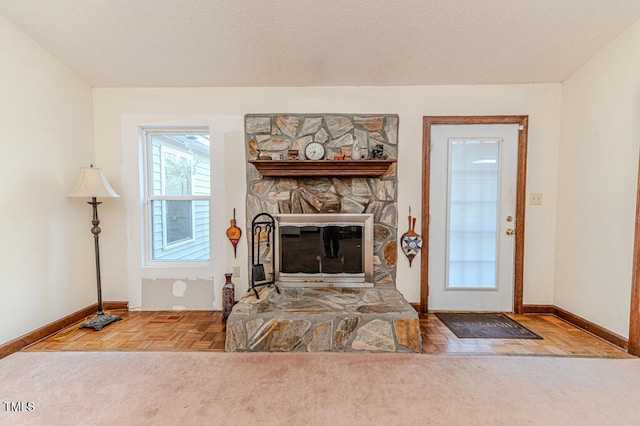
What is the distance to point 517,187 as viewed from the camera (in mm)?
2771

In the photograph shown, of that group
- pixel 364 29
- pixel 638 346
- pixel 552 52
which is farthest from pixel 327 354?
pixel 552 52

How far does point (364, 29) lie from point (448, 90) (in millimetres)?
1242

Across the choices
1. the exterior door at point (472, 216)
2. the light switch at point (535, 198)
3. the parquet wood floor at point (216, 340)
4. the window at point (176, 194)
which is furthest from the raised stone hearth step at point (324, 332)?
the light switch at point (535, 198)

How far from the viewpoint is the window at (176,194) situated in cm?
298

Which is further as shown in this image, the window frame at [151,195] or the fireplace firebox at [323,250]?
the window frame at [151,195]

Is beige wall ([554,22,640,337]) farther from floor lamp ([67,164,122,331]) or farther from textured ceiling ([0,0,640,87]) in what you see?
floor lamp ([67,164,122,331])

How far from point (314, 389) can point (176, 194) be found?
2.40m

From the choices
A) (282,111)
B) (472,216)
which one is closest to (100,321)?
(282,111)

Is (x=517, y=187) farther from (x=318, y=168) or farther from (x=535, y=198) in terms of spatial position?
(x=318, y=168)

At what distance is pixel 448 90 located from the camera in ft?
9.16

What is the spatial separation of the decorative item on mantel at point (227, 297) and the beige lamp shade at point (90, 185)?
4.31 ft

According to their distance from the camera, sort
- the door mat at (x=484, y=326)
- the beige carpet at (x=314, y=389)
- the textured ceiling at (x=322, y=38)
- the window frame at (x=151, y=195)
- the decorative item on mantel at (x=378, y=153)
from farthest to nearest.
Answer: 1. the window frame at (x=151, y=195)
2. the decorative item on mantel at (x=378, y=153)
3. the door mat at (x=484, y=326)
4. the textured ceiling at (x=322, y=38)
5. the beige carpet at (x=314, y=389)

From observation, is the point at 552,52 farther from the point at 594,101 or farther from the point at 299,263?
the point at 299,263

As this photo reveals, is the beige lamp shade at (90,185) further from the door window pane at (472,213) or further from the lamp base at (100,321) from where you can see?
the door window pane at (472,213)
